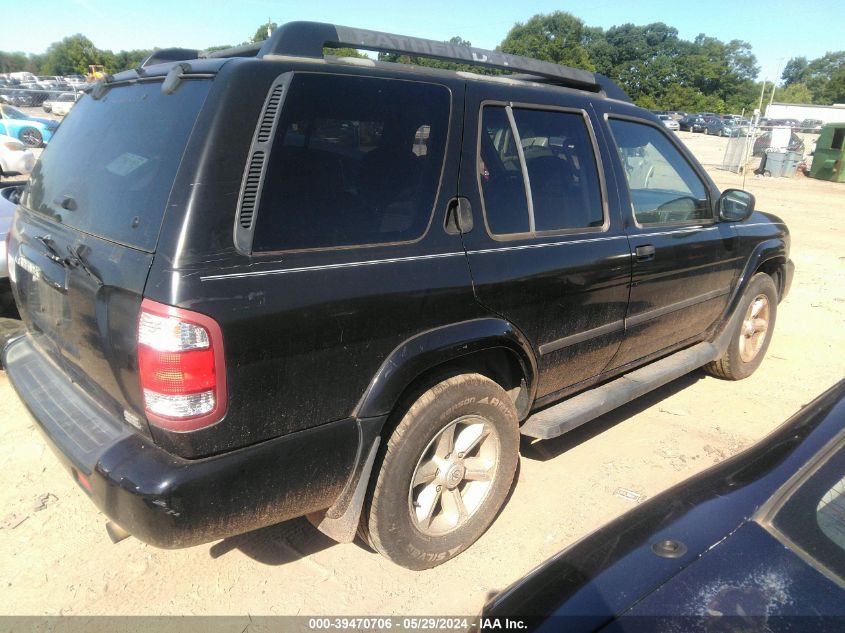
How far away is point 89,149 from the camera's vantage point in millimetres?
2439

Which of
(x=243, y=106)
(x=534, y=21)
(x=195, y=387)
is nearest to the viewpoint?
(x=195, y=387)

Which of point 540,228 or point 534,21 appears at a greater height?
point 534,21

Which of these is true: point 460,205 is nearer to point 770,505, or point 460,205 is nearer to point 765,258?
point 770,505

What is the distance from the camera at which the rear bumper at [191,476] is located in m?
1.83

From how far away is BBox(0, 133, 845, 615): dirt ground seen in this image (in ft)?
7.97

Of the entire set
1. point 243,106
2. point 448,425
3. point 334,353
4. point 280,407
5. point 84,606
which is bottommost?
point 84,606

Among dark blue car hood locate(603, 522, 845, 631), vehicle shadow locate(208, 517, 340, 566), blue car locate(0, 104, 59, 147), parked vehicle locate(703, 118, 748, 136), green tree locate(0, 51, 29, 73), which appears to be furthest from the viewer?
green tree locate(0, 51, 29, 73)

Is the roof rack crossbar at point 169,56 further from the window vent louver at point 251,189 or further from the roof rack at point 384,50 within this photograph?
the window vent louver at point 251,189

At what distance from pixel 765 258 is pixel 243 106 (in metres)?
3.97

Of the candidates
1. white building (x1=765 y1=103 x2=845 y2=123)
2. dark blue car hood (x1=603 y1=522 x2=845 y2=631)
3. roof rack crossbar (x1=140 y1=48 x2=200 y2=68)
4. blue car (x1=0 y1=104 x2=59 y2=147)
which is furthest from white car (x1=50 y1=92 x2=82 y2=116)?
white building (x1=765 y1=103 x2=845 y2=123)

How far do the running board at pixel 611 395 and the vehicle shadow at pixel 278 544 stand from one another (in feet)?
3.72

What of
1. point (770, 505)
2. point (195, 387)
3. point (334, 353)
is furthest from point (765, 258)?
point (195, 387)

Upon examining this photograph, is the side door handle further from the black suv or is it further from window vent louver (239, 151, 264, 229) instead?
window vent louver (239, 151, 264, 229)

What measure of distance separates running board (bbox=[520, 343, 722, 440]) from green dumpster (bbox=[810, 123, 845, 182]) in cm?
2047
